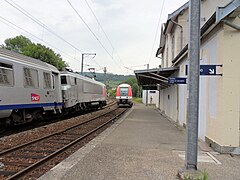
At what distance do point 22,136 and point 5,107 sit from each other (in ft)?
4.69

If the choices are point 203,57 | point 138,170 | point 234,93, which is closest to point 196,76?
point 138,170

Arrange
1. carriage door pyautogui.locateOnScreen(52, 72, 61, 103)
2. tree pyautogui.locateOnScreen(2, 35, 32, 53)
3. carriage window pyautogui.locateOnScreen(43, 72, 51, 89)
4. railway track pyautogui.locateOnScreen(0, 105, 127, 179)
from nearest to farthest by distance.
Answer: railway track pyautogui.locateOnScreen(0, 105, 127, 179) < carriage window pyautogui.locateOnScreen(43, 72, 51, 89) < carriage door pyautogui.locateOnScreen(52, 72, 61, 103) < tree pyautogui.locateOnScreen(2, 35, 32, 53)

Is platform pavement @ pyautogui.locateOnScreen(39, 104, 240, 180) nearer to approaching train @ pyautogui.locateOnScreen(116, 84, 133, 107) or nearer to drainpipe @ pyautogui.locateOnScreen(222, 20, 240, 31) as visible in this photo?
drainpipe @ pyautogui.locateOnScreen(222, 20, 240, 31)

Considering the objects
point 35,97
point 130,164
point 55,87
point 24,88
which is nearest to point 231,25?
point 130,164

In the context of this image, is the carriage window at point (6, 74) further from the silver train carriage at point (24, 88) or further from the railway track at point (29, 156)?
the railway track at point (29, 156)

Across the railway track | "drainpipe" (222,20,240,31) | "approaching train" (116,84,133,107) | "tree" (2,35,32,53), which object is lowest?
the railway track

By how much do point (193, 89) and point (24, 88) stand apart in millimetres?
8403

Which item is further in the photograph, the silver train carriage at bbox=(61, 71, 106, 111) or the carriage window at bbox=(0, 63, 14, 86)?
the silver train carriage at bbox=(61, 71, 106, 111)

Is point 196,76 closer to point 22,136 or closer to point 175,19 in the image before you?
point 22,136

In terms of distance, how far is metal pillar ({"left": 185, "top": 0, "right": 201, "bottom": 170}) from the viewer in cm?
511

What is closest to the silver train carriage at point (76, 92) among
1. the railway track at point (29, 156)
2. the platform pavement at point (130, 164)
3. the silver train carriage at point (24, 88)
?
the silver train carriage at point (24, 88)

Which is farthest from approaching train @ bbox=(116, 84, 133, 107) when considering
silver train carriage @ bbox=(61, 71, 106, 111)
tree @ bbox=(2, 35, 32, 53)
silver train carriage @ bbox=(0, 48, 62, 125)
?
tree @ bbox=(2, 35, 32, 53)

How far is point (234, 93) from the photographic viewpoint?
295 inches

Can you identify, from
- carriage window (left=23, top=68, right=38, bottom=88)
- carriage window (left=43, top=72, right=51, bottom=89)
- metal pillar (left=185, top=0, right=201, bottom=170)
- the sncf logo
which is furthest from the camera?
carriage window (left=43, top=72, right=51, bottom=89)
